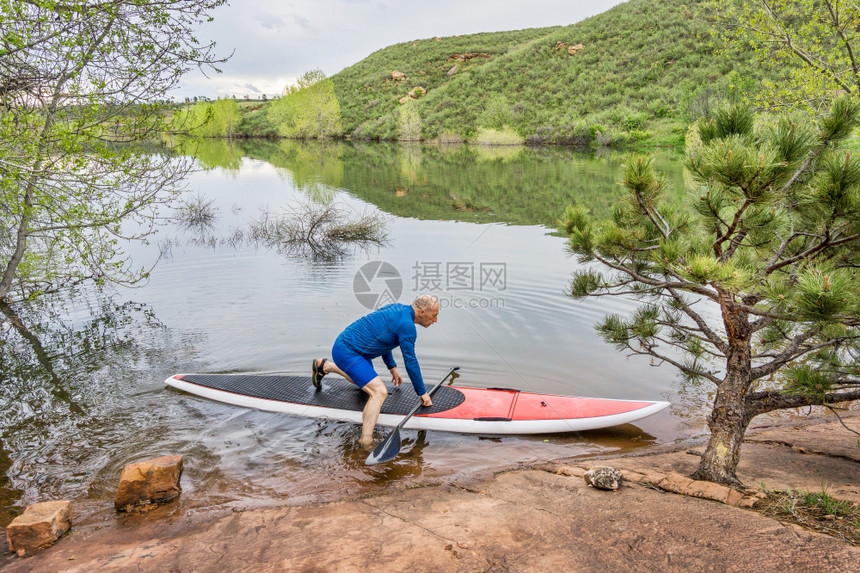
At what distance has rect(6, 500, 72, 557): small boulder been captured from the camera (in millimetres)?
3674

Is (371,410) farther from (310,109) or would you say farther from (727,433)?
(310,109)

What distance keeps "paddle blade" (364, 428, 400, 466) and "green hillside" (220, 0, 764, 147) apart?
33767 millimetres

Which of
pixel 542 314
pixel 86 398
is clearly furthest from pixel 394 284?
pixel 86 398

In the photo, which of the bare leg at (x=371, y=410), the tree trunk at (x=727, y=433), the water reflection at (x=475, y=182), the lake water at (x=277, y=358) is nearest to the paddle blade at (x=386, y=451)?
the lake water at (x=277, y=358)

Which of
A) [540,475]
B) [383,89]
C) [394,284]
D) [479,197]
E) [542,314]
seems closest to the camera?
[540,475]

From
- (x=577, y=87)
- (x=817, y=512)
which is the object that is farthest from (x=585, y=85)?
(x=817, y=512)

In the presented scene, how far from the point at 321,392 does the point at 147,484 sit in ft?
8.03

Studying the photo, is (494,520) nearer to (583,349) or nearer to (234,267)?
(583,349)

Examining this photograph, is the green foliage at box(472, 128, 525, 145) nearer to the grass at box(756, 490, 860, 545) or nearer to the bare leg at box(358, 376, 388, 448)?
the bare leg at box(358, 376, 388, 448)

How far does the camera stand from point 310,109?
6581 cm

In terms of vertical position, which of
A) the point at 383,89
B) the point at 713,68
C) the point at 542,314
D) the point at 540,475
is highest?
the point at 383,89

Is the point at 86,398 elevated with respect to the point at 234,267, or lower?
lower

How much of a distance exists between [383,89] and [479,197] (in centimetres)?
6432

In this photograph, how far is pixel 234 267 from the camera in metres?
13.4
